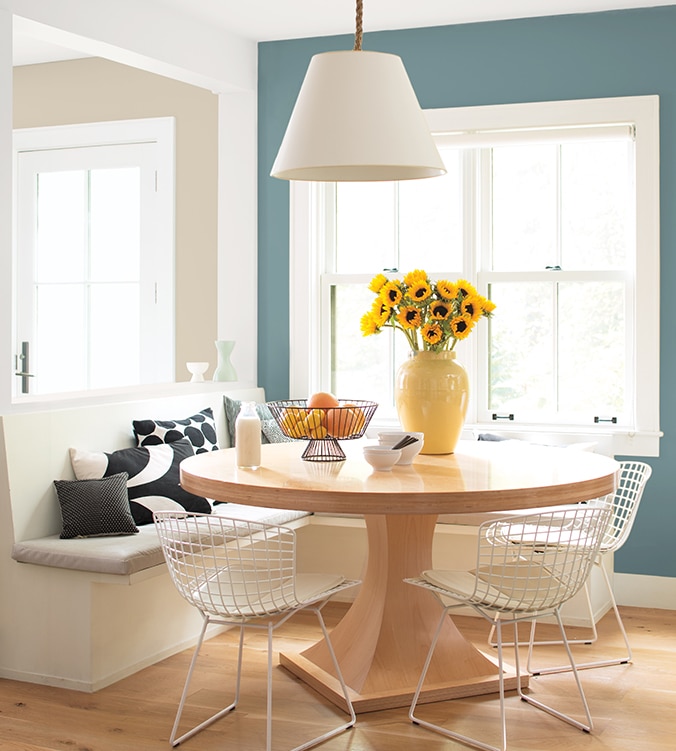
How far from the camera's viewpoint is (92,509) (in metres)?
3.70

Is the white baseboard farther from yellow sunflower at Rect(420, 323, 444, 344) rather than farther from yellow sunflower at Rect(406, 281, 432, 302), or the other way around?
yellow sunflower at Rect(406, 281, 432, 302)

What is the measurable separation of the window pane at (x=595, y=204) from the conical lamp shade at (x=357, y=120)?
6.68 feet

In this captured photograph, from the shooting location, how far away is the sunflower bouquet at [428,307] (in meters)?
3.46

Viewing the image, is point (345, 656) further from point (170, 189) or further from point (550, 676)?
point (170, 189)

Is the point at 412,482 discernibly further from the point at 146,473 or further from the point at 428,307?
the point at 146,473

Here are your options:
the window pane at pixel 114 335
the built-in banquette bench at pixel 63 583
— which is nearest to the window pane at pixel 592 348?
the built-in banquette bench at pixel 63 583

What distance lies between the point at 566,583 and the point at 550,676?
2.79 feet

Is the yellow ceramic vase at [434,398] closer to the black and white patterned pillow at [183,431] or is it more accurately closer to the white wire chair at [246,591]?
the white wire chair at [246,591]

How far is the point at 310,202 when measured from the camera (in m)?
5.26

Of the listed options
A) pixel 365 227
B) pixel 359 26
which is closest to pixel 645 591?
pixel 365 227

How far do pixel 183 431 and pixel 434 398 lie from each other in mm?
1321

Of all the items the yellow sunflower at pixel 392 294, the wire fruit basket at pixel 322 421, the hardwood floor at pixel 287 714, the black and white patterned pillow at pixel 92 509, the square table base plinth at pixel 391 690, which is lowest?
the hardwood floor at pixel 287 714

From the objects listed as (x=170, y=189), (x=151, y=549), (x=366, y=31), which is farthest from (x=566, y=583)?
(x=170, y=189)

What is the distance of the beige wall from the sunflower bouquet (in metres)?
2.31
